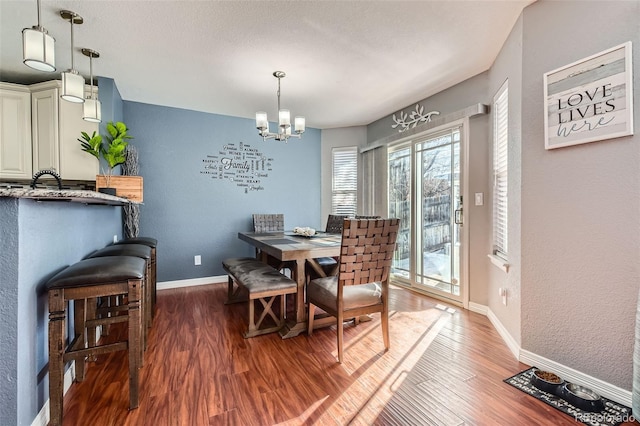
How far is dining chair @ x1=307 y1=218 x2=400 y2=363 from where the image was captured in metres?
1.97

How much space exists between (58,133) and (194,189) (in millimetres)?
1517

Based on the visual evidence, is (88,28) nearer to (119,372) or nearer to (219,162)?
(219,162)

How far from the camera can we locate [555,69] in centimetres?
184

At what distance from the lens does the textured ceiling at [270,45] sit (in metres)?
2.03

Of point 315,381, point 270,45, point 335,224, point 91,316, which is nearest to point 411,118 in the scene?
point 335,224

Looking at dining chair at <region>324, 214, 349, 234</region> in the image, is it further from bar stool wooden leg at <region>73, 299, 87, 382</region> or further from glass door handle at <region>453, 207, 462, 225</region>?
bar stool wooden leg at <region>73, 299, 87, 382</region>

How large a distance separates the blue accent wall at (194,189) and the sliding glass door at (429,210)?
6.02ft

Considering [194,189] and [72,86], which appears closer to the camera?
[72,86]

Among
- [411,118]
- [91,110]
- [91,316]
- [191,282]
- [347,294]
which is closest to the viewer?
[91,316]

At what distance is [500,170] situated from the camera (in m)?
2.62

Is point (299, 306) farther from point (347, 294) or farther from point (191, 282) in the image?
point (191, 282)

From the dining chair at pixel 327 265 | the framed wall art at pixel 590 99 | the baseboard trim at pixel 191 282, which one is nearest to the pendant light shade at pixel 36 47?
the dining chair at pixel 327 265

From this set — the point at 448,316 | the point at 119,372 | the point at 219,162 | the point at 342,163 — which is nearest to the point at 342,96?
the point at 342,163

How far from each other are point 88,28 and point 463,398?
3675 mm
